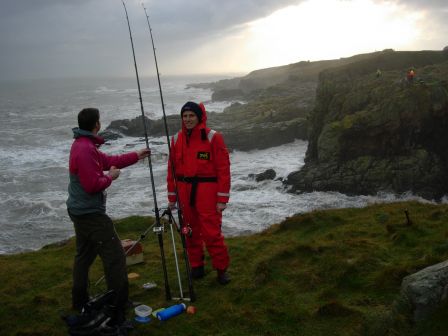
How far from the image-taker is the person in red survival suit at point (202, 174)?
5797mm

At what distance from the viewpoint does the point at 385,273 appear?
5594 mm

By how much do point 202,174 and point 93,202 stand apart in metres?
1.64

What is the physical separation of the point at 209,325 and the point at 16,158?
3627 centimetres

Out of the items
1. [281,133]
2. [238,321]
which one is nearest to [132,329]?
[238,321]

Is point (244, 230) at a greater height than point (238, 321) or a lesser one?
lesser

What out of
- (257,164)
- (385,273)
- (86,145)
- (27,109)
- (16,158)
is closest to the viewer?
(86,145)

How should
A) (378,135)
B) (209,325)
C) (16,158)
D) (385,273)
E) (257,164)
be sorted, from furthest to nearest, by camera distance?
1. (16,158)
2. (257,164)
3. (378,135)
4. (385,273)
5. (209,325)

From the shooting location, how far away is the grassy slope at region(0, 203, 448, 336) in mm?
4879

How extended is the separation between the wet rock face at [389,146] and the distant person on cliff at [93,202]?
61.7 feet

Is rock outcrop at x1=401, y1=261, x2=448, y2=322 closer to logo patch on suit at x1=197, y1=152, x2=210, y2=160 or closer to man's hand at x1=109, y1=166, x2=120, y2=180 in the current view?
logo patch on suit at x1=197, y1=152, x2=210, y2=160

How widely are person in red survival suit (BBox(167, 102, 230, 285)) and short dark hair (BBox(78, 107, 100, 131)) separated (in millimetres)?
1310

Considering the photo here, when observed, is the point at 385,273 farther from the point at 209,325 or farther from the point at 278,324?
the point at 209,325

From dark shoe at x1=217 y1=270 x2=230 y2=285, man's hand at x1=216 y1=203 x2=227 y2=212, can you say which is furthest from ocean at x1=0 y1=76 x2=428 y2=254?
man's hand at x1=216 y1=203 x2=227 y2=212

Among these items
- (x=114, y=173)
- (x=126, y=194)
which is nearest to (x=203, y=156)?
(x=114, y=173)
